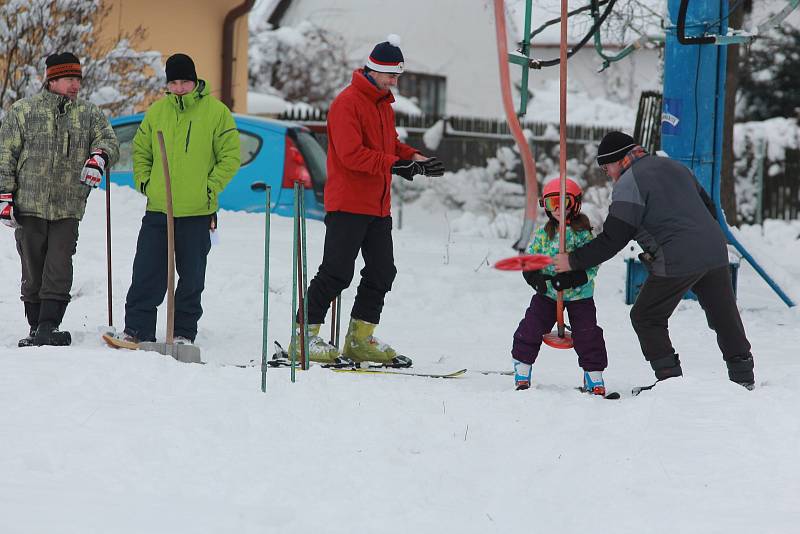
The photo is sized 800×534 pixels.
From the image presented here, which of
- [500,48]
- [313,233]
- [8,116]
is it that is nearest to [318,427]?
[500,48]

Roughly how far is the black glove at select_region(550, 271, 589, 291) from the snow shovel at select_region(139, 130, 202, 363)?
190 cm

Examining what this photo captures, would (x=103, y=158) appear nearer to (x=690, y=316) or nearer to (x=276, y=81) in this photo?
(x=690, y=316)

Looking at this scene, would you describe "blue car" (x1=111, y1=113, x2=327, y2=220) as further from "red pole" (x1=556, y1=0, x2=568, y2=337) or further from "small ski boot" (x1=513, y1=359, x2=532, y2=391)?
"red pole" (x1=556, y1=0, x2=568, y2=337)

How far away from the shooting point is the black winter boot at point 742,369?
19.1 ft

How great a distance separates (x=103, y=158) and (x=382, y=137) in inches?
61.1

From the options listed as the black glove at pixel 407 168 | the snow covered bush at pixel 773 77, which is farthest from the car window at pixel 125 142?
the snow covered bush at pixel 773 77

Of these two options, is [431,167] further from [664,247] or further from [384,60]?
[664,247]

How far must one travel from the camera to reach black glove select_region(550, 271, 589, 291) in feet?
18.0

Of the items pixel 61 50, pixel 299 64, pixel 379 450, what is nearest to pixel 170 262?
pixel 379 450

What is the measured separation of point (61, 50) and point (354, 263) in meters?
6.42

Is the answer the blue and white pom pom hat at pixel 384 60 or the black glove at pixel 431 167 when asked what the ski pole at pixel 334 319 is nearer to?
the black glove at pixel 431 167

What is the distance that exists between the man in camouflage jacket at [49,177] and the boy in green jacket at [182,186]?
31 cm

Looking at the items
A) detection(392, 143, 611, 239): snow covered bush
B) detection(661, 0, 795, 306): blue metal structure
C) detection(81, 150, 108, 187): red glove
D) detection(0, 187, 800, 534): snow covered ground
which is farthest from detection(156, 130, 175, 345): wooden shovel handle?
detection(392, 143, 611, 239): snow covered bush

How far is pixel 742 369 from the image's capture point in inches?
230
